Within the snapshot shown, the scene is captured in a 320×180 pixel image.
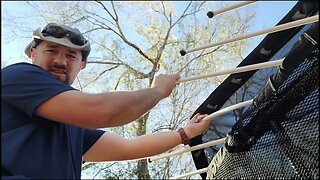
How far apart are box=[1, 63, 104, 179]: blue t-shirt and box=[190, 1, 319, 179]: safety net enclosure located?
79 centimetres

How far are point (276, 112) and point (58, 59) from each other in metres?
0.81

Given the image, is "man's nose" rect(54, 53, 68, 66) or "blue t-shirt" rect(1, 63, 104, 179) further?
"man's nose" rect(54, 53, 68, 66)

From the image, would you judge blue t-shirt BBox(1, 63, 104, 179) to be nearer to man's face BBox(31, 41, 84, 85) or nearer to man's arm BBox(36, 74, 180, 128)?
man's arm BBox(36, 74, 180, 128)

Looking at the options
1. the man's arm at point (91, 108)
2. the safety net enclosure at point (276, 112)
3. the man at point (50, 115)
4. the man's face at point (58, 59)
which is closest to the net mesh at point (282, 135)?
the safety net enclosure at point (276, 112)

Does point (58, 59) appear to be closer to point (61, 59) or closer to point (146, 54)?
point (61, 59)

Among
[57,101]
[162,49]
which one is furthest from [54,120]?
[162,49]

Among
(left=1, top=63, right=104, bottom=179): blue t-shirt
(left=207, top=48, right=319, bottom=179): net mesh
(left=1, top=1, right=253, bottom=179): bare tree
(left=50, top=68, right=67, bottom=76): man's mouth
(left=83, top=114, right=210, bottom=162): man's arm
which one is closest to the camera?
(left=1, top=63, right=104, bottom=179): blue t-shirt

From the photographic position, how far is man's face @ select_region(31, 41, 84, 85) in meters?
1.42

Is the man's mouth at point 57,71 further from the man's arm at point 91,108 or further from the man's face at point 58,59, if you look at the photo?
the man's arm at point 91,108

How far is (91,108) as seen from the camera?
3.79 feet

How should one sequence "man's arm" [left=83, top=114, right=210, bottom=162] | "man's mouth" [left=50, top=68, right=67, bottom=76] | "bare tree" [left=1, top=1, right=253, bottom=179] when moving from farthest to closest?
"bare tree" [left=1, top=1, right=253, bottom=179] < "man's arm" [left=83, top=114, right=210, bottom=162] < "man's mouth" [left=50, top=68, right=67, bottom=76]

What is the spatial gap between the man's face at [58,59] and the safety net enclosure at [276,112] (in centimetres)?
71

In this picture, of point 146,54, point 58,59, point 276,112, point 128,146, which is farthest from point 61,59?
point 146,54

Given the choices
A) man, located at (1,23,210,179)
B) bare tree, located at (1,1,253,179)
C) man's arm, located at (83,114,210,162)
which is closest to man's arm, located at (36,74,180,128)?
man, located at (1,23,210,179)
